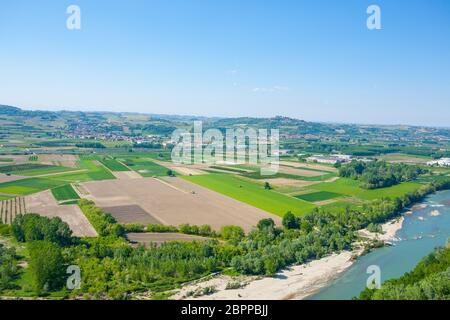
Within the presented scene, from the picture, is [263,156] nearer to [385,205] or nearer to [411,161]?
[411,161]

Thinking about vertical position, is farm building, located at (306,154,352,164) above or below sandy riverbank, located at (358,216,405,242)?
above

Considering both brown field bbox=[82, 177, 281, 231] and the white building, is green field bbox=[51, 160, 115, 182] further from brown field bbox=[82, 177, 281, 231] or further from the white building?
the white building

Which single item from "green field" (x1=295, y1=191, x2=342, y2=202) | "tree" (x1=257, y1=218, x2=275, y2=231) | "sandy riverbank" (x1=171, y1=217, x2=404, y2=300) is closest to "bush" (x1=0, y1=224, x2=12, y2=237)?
"sandy riverbank" (x1=171, y1=217, x2=404, y2=300)

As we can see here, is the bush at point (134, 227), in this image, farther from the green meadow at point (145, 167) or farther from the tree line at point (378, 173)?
the tree line at point (378, 173)

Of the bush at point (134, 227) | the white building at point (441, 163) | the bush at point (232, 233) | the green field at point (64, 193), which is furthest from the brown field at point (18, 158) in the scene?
the white building at point (441, 163)

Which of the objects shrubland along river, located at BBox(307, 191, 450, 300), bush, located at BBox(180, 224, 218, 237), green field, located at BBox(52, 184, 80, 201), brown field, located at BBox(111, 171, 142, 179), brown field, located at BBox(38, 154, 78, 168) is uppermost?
brown field, located at BBox(38, 154, 78, 168)
